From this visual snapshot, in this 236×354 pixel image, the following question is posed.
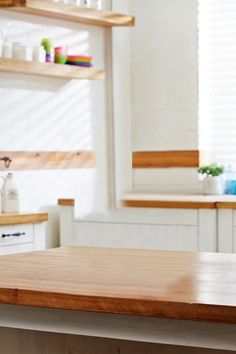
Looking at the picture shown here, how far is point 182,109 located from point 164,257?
9.68ft

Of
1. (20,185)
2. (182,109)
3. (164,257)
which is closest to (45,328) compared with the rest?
(164,257)

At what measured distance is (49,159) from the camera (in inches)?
193

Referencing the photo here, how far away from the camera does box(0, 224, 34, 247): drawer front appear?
4.04 m

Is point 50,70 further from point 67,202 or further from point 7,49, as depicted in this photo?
point 67,202

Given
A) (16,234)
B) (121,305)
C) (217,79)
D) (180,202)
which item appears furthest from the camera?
(217,79)

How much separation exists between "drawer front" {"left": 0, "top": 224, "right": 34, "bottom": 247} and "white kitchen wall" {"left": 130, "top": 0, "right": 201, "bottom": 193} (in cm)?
135

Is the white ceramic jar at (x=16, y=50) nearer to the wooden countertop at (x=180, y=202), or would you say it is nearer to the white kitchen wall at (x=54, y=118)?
the white kitchen wall at (x=54, y=118)

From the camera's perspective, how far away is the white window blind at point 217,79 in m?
5.12

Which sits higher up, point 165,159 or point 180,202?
point 165,159

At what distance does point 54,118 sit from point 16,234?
112cm

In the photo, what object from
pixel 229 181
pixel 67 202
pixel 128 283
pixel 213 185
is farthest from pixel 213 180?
pixel 128 283

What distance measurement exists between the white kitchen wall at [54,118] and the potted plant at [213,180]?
2.47 ft

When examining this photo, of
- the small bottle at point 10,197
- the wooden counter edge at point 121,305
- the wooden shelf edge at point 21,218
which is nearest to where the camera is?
the wooden counter edge at point 121,305

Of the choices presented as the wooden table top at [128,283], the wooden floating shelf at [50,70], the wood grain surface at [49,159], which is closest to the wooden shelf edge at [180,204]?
the wood grain surface at [49,159]
